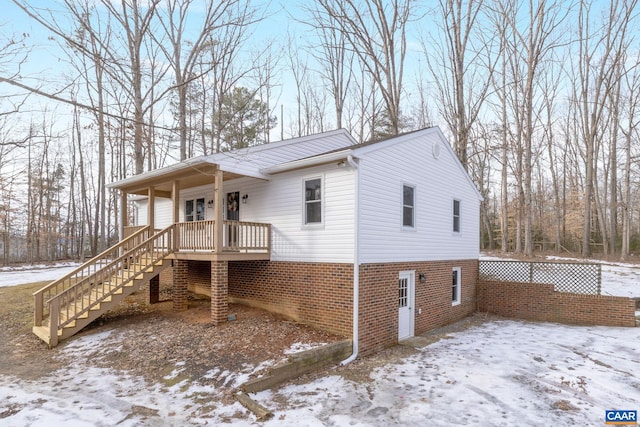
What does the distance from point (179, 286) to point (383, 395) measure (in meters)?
6.51

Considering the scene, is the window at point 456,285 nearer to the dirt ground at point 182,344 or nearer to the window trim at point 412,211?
the dirt ground at point 182,344

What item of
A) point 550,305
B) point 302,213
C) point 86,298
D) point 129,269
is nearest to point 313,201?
point 302,213

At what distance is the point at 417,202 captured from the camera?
400 inches

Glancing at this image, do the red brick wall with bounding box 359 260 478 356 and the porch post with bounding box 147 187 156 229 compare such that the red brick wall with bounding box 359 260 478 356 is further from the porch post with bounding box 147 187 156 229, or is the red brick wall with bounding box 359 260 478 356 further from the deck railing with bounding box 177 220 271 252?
the porch post with bounding box 147 187 156 229

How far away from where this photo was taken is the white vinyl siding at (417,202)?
8.42 m

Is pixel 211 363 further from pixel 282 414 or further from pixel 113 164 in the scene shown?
pixel 113 164

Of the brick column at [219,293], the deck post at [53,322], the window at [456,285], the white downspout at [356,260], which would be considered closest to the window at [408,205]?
the white downspout at [356,260]

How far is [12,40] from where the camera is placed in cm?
621

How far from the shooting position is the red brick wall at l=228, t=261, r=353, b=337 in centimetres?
815

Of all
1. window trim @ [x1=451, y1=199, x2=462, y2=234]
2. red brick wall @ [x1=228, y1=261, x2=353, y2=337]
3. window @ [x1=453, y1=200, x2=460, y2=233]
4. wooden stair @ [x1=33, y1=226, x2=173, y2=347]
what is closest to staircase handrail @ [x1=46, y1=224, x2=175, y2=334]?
wooden stair @ [x1=33, y1=226, x2=173, y2=347]

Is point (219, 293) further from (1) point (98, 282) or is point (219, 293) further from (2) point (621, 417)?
(2) point (621, 417)

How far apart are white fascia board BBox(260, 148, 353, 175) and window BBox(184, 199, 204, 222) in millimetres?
3952

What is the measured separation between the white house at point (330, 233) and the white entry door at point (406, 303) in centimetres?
3

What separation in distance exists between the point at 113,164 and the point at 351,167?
26624mm
